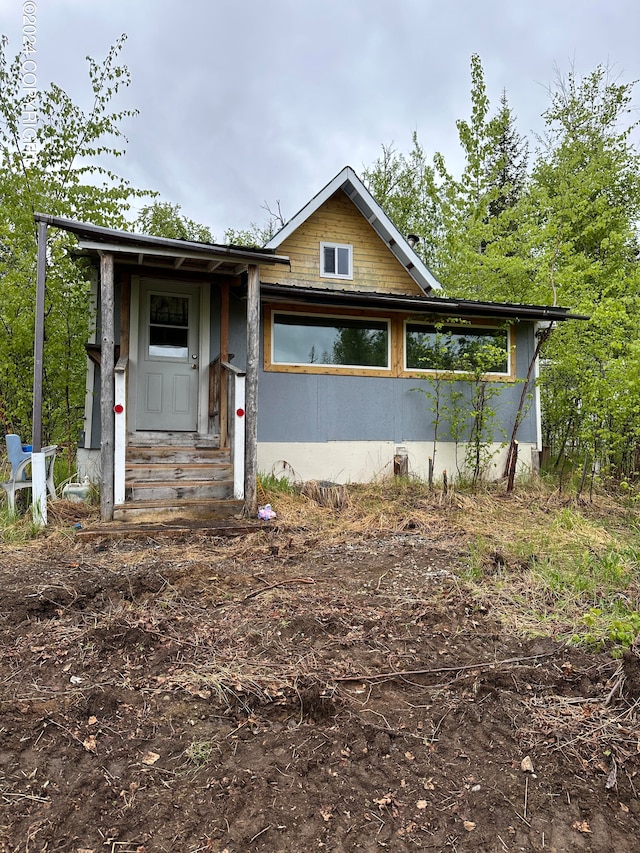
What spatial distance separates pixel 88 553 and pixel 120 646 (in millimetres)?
2289

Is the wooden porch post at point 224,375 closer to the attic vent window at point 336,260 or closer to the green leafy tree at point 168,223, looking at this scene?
the attic vent window at point 336,260

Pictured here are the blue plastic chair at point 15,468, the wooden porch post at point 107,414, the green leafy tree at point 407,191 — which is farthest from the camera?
the green leafy tree at point 407,191

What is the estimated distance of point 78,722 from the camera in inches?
88.0

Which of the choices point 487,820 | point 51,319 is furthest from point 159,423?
point 487,820

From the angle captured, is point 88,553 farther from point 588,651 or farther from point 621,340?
point 621,340

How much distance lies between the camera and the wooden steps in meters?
6.04

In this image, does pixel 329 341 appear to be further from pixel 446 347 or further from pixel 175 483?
pixel 175 483

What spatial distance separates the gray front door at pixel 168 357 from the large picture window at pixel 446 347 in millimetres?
3607

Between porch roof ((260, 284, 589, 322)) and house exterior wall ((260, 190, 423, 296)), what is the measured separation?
77.8 inches

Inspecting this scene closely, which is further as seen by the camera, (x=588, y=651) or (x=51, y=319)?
(x=51, y=319)

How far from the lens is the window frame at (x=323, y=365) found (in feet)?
26.6

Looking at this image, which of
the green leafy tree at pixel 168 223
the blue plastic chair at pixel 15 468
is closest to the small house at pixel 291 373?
the blue plastic chair at pixel 15 468

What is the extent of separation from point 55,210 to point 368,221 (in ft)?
18.9

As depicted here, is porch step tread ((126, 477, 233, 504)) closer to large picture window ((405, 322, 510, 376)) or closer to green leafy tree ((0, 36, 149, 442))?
green leafy tree ((0, 36, 149, 442))
